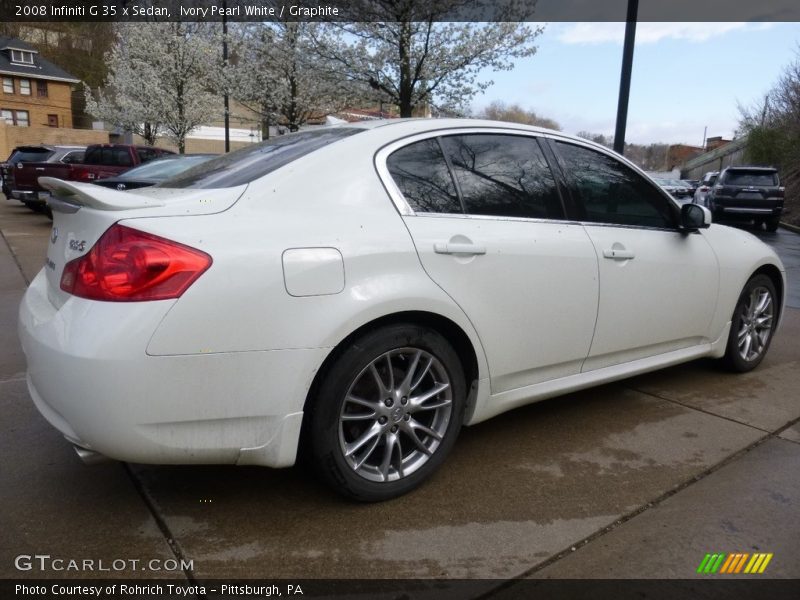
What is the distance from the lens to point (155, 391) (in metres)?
2.14

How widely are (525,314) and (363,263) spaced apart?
92 centimetres

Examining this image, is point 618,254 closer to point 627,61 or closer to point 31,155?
point 627,61

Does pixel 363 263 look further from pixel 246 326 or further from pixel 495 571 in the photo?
pixel 495 571

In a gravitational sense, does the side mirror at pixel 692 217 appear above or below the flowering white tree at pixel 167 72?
below

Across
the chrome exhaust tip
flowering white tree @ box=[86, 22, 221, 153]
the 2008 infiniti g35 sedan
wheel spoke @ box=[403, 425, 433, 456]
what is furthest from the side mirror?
flowering white tree @ box=[86, 22, 221, 153]

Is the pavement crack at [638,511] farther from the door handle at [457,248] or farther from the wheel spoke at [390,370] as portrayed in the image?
the door handle at [457,248]

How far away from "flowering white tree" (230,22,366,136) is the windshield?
500 cm

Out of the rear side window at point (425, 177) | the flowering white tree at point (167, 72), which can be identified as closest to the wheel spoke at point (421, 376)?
the rear side window at point (425, 177)

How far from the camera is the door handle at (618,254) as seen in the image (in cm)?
330

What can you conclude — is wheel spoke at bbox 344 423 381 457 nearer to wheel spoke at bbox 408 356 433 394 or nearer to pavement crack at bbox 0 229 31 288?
wheel spoke at bbox 408 356 433 394

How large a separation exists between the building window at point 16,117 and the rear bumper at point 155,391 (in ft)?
173

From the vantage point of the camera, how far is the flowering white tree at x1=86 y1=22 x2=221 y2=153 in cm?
2498

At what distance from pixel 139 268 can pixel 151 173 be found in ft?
29.8
